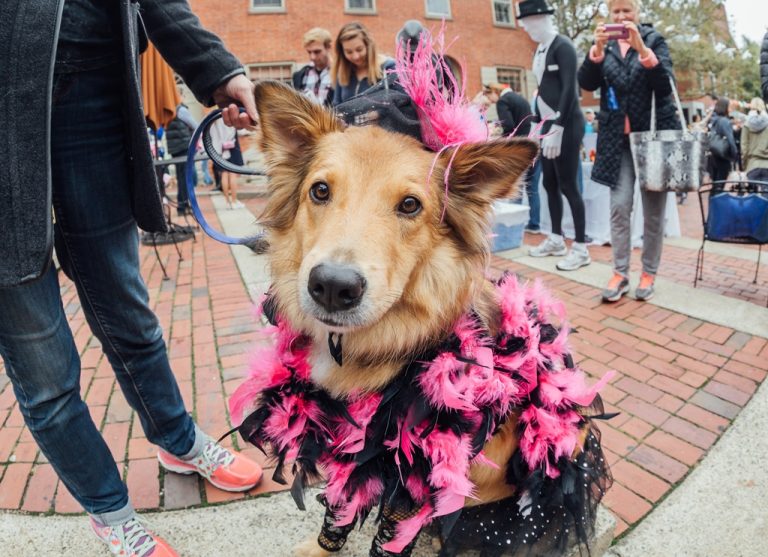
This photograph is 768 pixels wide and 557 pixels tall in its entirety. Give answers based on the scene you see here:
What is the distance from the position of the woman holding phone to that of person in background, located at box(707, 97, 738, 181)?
30.1 feet

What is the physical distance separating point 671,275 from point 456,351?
14.9 ft

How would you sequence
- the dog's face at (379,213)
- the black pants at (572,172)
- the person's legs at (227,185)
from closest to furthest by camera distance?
the dog's face at (379,213), the black pants at (572,172), the person's legs at (227,185)

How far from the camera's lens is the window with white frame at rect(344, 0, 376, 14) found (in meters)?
18.7

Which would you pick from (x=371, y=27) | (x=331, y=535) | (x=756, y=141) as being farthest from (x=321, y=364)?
(x=371, y=27)

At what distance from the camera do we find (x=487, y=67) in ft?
70.2

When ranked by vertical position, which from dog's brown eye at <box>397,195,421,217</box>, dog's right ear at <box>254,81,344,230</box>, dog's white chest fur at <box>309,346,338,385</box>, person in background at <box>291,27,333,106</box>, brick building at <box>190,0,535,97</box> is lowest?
dog's white chest fur at <box>309,346,338,385</box>

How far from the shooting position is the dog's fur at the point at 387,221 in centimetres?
162

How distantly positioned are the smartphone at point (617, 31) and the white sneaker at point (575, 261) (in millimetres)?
2292

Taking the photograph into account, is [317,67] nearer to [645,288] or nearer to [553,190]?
[553,190]

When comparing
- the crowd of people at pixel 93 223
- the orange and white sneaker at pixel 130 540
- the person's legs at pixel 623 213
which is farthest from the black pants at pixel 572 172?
the orange and white sneaker at pixel 130 540

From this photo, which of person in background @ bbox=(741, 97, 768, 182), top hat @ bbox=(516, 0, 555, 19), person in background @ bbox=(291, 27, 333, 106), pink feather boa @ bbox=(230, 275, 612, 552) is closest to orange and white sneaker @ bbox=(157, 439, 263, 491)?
pink feather boa @ bbox=(230, 275, 612, 552)

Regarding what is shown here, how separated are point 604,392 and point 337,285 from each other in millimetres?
2368

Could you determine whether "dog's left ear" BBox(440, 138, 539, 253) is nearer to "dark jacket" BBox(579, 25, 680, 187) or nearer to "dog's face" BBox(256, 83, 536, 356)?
"dog's face" BBox(256, 83, 536, 356)

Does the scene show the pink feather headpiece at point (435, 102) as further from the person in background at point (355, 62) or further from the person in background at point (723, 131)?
the person in background at point (723, 131)
